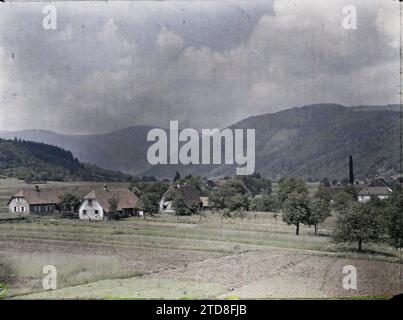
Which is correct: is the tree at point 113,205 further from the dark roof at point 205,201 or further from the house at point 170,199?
the dark roof at point 205,201

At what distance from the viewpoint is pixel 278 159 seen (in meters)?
10.8

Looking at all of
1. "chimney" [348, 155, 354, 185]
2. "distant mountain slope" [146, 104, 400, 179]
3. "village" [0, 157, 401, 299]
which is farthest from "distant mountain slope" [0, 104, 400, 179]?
"village" [0, 157, 401, 299]

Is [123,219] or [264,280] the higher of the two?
[123,219]

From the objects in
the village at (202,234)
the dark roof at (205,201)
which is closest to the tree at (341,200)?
the village at (202,234)

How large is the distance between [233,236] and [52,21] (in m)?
6.66

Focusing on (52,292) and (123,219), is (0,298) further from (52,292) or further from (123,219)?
(123,219)

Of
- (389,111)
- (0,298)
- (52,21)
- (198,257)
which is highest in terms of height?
(52,21)

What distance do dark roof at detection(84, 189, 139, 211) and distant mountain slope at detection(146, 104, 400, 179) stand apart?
0.99m

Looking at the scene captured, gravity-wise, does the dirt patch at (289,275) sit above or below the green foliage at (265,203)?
below

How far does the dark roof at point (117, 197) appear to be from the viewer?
1114cm

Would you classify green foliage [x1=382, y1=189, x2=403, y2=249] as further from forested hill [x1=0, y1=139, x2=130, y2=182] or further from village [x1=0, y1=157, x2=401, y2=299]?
forested hill [x1=0, y1=139, x2=130, y2=182]

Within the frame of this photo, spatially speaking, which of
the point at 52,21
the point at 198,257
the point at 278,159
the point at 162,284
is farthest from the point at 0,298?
the point at 278,159

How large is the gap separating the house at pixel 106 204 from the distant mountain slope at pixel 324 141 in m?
1.08

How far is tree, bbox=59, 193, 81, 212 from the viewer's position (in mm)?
11211
